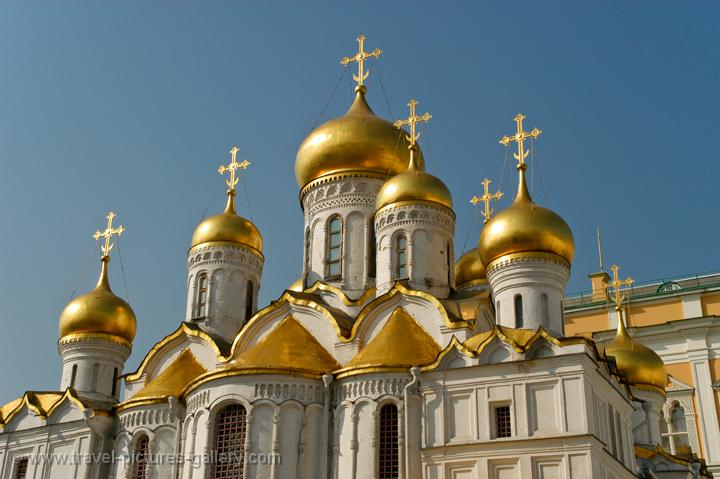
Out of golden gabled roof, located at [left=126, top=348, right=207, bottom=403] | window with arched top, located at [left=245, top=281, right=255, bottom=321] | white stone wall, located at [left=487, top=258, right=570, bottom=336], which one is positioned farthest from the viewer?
window with arched top, located at [left=245, top=281, right=255, bottom=321]

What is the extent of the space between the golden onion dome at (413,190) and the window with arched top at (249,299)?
12.8 ft

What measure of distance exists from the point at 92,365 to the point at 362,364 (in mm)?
8265

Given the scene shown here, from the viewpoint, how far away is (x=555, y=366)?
1812cm

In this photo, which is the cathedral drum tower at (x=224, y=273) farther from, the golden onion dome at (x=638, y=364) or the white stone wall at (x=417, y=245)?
the golden onion dome at (x=638, y=364)

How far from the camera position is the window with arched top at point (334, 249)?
24.3 meters

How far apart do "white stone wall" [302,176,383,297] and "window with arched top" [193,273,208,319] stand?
7.91 ft

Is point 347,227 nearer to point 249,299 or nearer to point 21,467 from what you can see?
point 249,299

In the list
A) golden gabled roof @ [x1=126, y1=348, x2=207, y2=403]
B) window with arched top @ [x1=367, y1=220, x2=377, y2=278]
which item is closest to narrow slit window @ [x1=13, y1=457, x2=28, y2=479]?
golden gabled roof @ [x1=126, y1=348, x2=207, y2=403]

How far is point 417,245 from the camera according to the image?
902 inches

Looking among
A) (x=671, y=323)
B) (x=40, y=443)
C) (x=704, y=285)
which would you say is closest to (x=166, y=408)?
(x=40, y=443)

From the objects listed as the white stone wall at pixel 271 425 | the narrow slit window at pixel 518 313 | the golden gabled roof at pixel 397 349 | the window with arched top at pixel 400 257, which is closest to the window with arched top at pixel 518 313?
the narrow slit window at pixel 518 313

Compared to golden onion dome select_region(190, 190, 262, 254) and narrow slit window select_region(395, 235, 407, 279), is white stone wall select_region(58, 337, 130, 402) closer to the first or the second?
golden onion dome select_region(190, 190, 262, 254)

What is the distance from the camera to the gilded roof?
23.5 metres

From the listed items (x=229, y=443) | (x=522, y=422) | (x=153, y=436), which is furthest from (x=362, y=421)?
(x=153, y=436)
